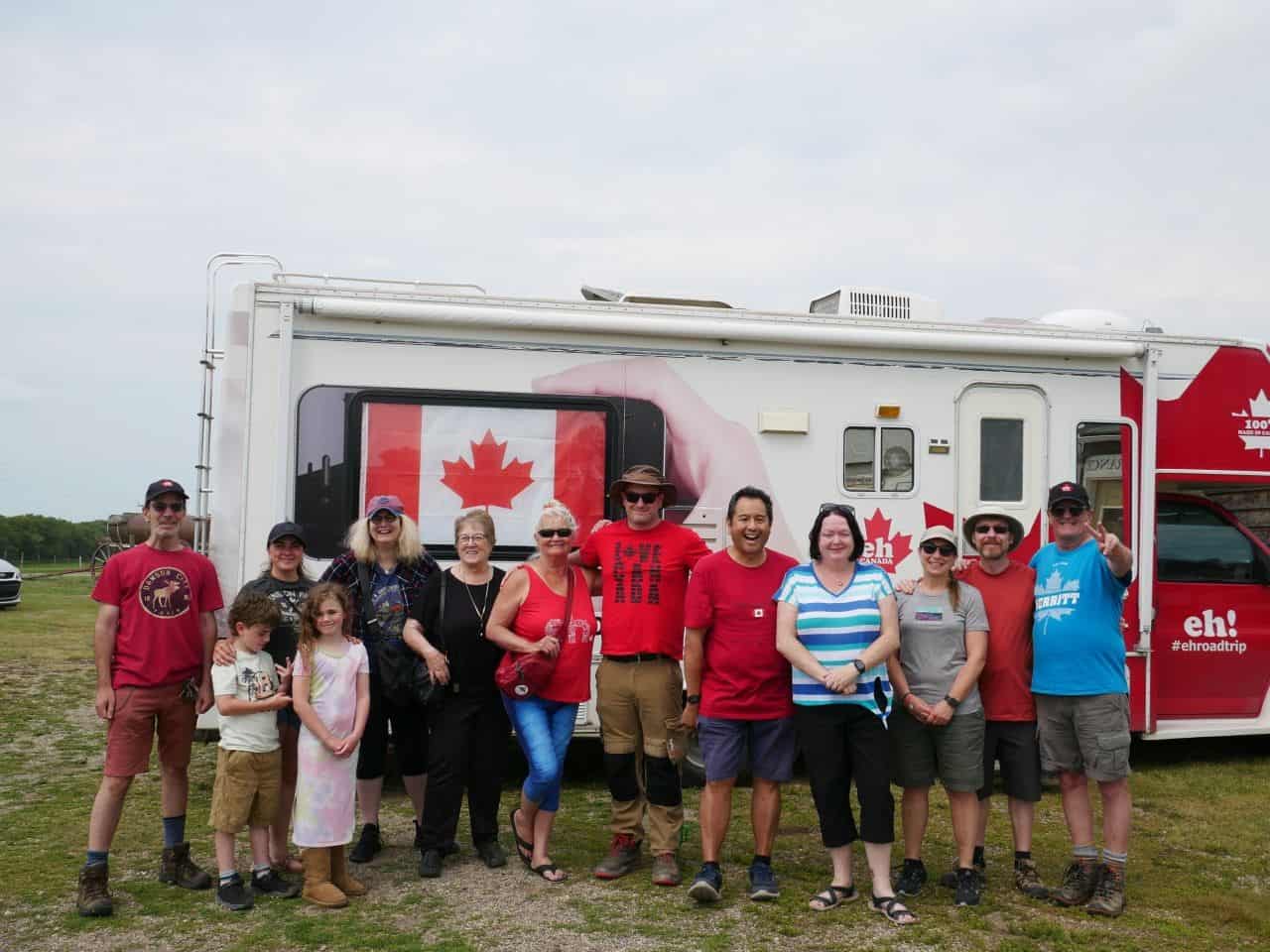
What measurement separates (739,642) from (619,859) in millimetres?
1136

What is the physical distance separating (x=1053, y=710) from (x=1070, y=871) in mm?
651

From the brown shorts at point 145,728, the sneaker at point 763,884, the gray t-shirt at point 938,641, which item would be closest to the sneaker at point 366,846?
the brown shorts at point 145,728

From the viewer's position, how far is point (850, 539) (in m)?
4.25

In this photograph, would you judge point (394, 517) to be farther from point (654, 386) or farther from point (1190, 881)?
point (1190, 881)

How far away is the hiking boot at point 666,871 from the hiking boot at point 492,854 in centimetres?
68

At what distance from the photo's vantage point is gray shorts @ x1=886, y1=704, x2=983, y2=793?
4305 mm

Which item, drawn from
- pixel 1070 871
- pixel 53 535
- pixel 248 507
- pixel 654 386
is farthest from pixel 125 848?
pixel 53 535

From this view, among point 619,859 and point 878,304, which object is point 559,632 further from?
point 878,304

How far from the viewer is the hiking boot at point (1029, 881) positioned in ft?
14.6

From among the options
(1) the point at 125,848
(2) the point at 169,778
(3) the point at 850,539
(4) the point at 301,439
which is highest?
(4) the point at 301,439

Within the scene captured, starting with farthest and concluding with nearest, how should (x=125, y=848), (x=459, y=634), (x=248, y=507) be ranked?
(x=248, y=507) → (x=125, y=848) → (x=459, y=634)

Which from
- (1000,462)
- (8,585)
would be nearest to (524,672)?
(1000,462)

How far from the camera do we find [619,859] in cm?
466

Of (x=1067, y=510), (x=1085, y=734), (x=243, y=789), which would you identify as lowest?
(x=243, y=789)
